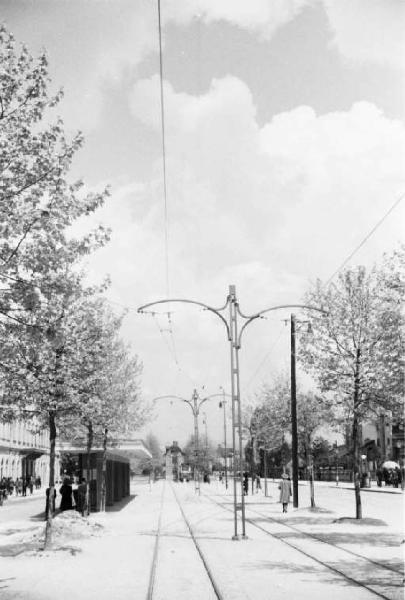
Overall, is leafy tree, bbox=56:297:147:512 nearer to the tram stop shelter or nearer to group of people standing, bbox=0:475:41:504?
the tram stop shelter

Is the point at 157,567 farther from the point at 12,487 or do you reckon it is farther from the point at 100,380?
the point at 12,487

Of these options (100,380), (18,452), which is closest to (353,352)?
(100,380)

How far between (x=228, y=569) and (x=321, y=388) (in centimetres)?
1202

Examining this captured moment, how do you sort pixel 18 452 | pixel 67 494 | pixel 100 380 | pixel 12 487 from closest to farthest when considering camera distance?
pixel 100 380
pixel 67 494
pixel 12 487
pixel 18 452

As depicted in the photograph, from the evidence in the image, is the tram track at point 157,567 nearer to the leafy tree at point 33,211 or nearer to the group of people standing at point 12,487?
the leafy tree at point 33,211

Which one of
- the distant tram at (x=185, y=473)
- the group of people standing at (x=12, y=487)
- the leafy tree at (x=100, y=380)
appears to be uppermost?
the leafy tree at (x=100, y=380)

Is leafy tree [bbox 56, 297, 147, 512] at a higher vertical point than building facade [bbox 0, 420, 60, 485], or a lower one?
higher

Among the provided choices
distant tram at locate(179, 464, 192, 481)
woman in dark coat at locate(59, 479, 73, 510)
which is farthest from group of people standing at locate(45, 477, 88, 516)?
distant tram at locate(179, 464, 192, 481)

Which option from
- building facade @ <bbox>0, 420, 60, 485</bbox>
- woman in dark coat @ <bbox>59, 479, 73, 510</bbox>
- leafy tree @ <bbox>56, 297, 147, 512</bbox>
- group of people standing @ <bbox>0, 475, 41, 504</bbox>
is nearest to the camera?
leafy tree @ <bbox>56, 297, 147, 512</bbox>

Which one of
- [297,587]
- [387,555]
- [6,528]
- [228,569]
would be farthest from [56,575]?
[6,528]

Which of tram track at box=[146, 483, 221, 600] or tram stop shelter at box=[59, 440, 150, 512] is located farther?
tram stop shelter at box=[59, 440, 150, 512]

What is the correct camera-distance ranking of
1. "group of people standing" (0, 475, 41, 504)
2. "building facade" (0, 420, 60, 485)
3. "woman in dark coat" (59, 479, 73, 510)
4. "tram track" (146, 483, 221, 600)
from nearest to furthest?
"tram track" (146, 483, 221, 600)
"woman in dark coat" (59, 479, 73, 510)
"group of people standing" (0, 475, 41, 504)
"building facade" (0, 420, 60, 485)

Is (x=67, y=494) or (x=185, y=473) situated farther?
(x=185, y=473)

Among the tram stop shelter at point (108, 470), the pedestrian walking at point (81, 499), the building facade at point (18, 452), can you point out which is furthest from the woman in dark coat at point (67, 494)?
the building facade at point (18, 452)
